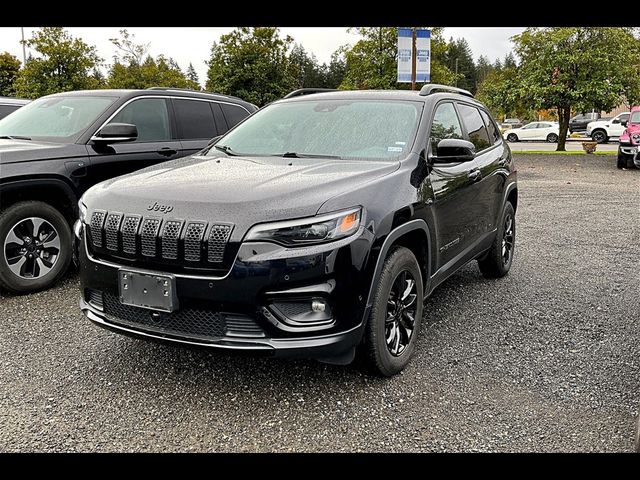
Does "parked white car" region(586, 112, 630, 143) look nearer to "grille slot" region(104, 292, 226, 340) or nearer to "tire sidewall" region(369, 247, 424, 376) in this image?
"tire sidewall" region(369, 247, 424, 376)

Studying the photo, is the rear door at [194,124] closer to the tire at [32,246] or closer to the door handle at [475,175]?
the tire at [32,246]

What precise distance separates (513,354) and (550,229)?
16.2 ft

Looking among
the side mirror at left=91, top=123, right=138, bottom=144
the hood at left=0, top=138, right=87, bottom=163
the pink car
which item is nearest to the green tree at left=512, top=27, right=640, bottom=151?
the pink car

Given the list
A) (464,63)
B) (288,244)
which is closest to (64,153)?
(288,244)

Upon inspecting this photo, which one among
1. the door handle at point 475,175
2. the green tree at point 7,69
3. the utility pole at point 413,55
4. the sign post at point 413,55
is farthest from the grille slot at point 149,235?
the green tree at point 7,69

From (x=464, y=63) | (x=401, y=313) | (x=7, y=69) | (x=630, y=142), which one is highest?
(x=464, y=63)

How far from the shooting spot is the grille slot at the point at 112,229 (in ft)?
9.82

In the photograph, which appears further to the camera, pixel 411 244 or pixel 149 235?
pixel 411 244

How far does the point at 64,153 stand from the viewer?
499 cm

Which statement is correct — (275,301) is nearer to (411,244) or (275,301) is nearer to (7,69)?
(411,244)

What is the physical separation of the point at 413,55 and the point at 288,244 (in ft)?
49.2

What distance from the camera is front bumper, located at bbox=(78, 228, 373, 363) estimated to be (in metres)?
2.73

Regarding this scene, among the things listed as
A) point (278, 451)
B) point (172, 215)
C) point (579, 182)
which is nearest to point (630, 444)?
point (278, 451)

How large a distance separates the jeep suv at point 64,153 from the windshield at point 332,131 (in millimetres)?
1490
